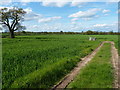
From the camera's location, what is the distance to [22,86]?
17.7 feet

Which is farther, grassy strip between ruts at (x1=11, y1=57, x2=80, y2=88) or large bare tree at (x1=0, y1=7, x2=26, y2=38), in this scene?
large bare tree at (x1=0, y1=7, x2=26, y2=38)

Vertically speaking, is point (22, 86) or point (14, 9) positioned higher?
point (14, 9)

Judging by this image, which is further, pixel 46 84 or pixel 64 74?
pixel 64 74

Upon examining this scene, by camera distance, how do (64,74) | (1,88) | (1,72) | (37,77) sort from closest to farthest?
(1,88)
(37,77)
(1,72)
(64,74)

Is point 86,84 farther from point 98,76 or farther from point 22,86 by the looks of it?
point 22,86

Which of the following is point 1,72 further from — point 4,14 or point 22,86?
point 4,14

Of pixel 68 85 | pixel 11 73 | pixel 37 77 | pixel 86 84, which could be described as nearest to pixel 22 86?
pixel 37 77

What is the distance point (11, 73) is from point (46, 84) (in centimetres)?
178

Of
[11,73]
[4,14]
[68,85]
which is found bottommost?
[68,85]

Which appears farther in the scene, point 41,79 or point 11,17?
point 11,17

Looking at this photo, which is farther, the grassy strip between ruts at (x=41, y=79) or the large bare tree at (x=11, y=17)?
the large bare tree at (x=11, y=17)

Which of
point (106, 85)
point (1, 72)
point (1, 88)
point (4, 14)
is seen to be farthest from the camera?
point (4, 14)

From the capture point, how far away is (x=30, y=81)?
19.0 ft

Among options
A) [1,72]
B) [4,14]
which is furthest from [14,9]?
[1,72]
